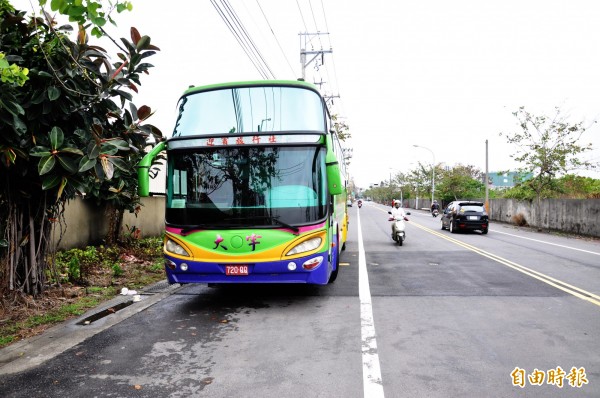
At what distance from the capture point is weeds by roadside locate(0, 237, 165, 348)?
18.5 feet

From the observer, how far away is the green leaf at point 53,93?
517 cm

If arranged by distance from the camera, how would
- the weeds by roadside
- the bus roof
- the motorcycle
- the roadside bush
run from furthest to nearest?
Result: the roadside bush
the motorcycle
the bus roof
the weeds by roadside

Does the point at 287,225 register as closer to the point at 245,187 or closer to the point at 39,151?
the point at 245,187

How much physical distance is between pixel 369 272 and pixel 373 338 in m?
4.81

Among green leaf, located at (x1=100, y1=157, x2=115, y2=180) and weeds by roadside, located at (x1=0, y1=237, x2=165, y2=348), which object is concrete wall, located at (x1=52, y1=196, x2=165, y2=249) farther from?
green leaf, located at (x1=100, y1=157, x2=115, y2=180)

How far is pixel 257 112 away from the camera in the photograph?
6582 millimetres

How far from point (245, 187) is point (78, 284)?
3.93 metres

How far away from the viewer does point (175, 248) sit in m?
6.39

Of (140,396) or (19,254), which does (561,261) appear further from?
(19,254)

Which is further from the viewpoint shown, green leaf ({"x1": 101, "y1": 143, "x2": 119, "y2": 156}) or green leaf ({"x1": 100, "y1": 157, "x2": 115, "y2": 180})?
green leaf ({"x1": 101, "y1": 143, "x2": 119, "y2": 156})

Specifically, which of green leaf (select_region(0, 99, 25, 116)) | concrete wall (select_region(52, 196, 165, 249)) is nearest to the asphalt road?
green leaf (select_region(0, 99, 25, 116))

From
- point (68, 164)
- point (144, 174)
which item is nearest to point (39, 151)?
point (68, 164)

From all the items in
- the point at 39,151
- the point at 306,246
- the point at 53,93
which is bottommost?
the point at 306,246

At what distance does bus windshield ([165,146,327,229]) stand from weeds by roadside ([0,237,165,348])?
6.71 ft
